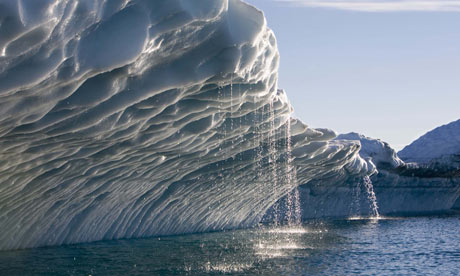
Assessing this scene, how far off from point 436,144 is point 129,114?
6428cm

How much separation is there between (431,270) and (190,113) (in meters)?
10.3

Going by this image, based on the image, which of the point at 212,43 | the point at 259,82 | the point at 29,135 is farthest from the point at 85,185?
the point at 212,43

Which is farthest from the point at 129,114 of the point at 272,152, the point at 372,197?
the point at 372,197

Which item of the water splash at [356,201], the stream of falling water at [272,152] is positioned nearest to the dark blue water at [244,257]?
the stream of falling water at [272,152]

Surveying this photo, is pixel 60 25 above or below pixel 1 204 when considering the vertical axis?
above

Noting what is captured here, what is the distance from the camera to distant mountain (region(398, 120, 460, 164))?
69.9 m

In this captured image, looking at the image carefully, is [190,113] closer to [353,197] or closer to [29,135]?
[29,135]

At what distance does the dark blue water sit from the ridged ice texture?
201 centimetres

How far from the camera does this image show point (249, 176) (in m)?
32.3

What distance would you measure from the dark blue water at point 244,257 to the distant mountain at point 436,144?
4020 centimetres

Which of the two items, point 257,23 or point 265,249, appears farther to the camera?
point 265,249

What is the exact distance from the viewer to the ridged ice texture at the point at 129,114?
11023 millimetres

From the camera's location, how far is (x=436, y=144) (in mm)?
72875

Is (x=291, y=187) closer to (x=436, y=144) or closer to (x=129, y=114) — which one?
(x=129, y=114)
